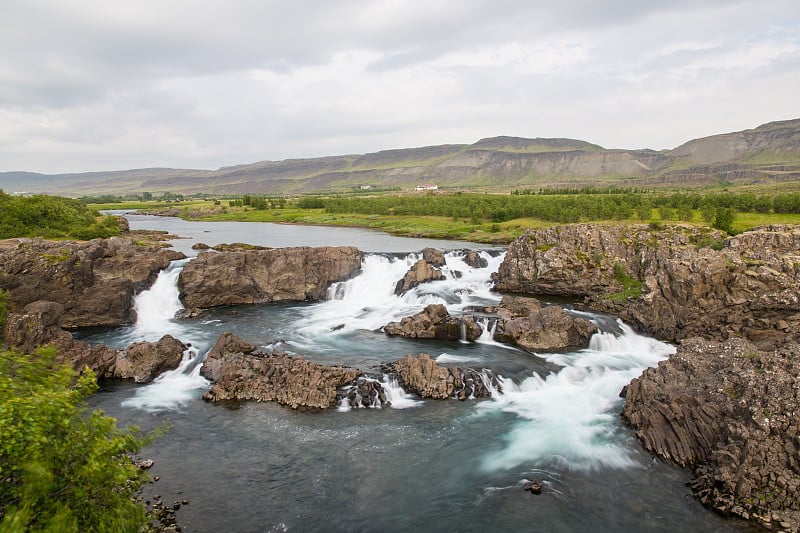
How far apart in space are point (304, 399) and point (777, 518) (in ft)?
65.5

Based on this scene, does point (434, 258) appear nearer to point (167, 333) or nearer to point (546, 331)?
point (546, 331)

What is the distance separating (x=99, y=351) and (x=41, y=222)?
4591 centimetres

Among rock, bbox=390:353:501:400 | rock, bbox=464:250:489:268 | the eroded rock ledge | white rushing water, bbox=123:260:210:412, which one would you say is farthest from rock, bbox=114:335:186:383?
rock, bbox=464:250:489:268

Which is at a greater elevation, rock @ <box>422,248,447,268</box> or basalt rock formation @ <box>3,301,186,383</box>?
rock @ <box>422,248,447,268</box>

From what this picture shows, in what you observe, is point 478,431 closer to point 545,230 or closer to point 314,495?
point 314,495

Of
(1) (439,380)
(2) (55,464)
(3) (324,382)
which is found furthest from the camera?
(1) (439,380)

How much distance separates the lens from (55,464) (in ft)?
29.9

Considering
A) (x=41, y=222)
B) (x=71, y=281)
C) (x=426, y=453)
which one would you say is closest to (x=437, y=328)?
(x=426, y=453)

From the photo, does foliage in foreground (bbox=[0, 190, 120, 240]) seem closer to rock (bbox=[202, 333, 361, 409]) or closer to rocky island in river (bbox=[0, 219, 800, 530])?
rocky island in river (bbox=[0, 219, 800, 530])

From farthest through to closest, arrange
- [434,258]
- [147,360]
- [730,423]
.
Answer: [434,258]
[147,360]
[730,423]

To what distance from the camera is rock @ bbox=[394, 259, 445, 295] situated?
48781mm

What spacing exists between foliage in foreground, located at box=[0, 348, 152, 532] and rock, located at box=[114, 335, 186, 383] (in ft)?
62.4

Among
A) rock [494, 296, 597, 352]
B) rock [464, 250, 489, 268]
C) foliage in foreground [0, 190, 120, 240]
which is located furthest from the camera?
foliage in foreground [0, 190, 120, 240]

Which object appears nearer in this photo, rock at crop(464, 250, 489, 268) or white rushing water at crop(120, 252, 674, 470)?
white rushing water at crop(120, 252, 674, 470)
